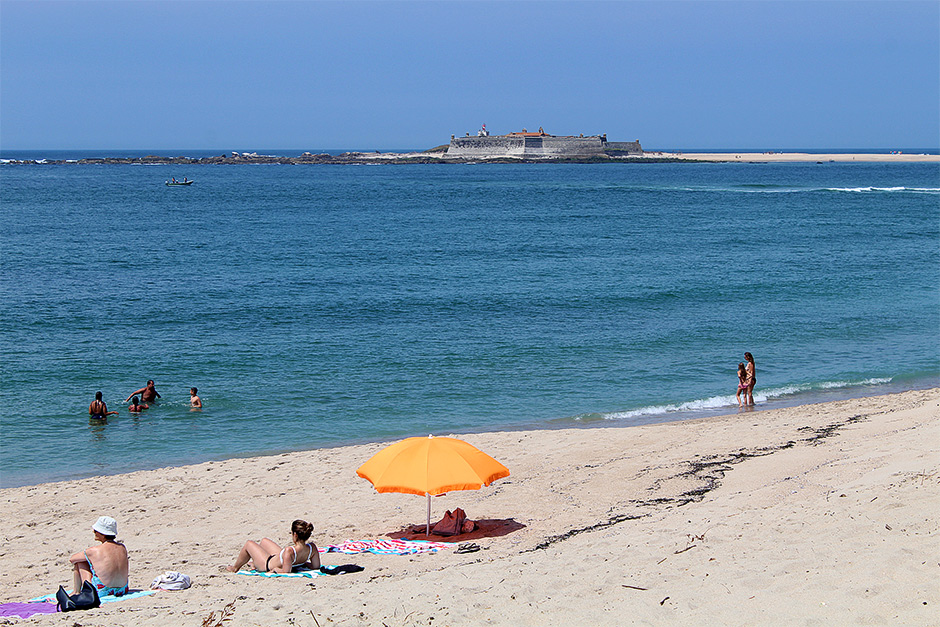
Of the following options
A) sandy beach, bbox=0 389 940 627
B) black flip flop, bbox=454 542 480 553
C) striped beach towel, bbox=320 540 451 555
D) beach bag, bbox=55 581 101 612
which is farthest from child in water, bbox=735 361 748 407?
beach bag, bbox=55 581 101 612

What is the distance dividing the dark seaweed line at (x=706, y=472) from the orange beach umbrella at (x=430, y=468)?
42.1 inches

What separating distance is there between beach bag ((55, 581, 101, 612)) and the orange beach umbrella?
3.16 m

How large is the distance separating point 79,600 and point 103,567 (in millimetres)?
683

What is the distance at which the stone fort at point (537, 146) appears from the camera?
599ft

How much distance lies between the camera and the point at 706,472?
1227 centimetres

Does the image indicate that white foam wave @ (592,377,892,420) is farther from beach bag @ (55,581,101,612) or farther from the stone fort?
the stone fort

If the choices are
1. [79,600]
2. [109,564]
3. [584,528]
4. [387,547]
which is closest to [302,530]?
[387,547]

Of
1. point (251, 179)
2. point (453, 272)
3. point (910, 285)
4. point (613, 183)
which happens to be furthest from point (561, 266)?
point (251, 179)

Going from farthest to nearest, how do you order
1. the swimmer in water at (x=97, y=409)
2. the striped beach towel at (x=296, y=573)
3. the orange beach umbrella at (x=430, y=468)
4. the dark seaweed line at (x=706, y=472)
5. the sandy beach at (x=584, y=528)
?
the swimmer in water at (x=97, y=409), the dark seaweed line at (x=706, y=472), the orange beach umbrella at (x=430, y=468), the striped beach towel at (x=296, y=573), the sandy beach at (x=584, y=528)

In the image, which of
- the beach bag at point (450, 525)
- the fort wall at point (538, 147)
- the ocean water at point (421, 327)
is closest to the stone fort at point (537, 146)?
the fort wall at point (538, 147)

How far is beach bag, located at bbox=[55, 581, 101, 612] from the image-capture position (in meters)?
7.17

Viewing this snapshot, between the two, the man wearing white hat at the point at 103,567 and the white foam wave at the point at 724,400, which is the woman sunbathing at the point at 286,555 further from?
the white foam wave at the point at 724,400

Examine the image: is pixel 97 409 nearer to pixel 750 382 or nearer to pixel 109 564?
pixel 109 564

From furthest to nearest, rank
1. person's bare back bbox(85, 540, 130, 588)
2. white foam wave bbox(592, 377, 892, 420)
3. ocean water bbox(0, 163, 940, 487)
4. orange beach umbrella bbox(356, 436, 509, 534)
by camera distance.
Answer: white foam wave bbox(592, 377, 892, 420), ocean water bbox(0, 163, 940, 487), orange beach umbrella bbox(356, 436, 509, 534), person's bare back bbox(85, 540, 130, 588)
